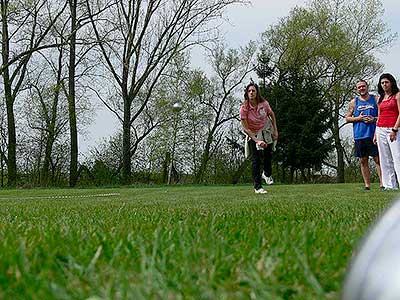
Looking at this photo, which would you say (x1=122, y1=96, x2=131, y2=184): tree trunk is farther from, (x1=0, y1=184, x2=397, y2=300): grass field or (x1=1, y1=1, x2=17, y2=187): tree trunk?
(x1=0, y1=184, x2=397, y2=300): grass field

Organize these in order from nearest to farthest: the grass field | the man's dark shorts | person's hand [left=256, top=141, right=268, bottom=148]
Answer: the grass field < person's hand [left=256, top=141, right=268, bottom=148] < the man's dark shorts

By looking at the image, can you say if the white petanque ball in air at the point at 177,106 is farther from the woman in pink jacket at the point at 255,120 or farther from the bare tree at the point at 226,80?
the woman in pink jacket at the point at 255,120

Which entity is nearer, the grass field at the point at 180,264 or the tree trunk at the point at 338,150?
the grass field at the point at 180,264

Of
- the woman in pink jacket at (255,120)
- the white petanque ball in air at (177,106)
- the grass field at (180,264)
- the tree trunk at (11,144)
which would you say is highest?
the white petanque ball in air at (177,106)

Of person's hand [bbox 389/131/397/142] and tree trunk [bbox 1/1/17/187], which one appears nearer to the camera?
person's hand [bbox 389/131/397/142]

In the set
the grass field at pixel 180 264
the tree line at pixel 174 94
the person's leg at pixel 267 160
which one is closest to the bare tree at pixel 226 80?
the tree line at pixel 174 94

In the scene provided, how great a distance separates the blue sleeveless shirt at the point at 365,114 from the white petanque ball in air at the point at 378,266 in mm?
9524

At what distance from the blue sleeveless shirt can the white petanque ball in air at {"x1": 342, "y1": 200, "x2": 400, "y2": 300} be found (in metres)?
9.52

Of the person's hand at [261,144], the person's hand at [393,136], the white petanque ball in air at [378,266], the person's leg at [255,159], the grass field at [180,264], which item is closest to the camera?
the white petanque ball in air at [378,266]

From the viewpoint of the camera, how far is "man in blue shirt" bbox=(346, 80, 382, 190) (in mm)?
10211

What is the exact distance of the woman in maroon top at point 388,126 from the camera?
30.9ft

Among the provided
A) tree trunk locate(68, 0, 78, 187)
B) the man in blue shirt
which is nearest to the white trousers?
the man in blue shirt

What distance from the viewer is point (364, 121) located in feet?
33.4

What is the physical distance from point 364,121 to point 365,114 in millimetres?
143
